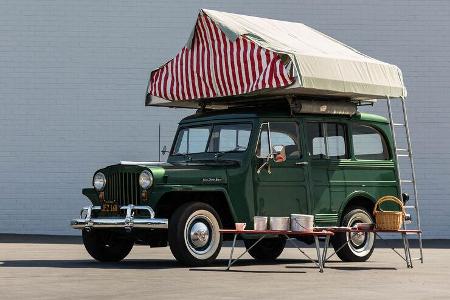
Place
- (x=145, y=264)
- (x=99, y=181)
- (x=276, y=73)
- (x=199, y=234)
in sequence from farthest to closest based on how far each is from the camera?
(x=145, y=264) < (x=99, y=181) < (x=276, y=73) < (x=199, y=234)

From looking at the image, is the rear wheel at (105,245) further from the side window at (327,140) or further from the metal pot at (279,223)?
the side window at (327,140)

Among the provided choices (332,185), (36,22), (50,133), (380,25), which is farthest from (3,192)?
(332,185)

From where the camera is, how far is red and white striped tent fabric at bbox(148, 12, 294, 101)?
46.5 ft

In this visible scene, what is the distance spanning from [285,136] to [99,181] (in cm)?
259

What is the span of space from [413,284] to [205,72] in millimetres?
4750

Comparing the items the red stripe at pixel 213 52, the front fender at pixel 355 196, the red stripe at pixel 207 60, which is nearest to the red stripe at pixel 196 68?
the red stripe at pixel 207 60

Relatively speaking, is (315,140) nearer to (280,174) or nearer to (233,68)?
(280,174)

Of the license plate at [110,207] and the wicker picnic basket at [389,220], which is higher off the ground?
the license plate at [110,207]

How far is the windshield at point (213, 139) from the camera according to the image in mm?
14656

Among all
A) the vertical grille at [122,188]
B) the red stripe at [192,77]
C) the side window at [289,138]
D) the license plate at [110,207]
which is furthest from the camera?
the red stripe at [192,77]

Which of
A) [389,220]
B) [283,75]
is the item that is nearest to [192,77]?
[283,75]

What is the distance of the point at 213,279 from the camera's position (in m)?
11.9

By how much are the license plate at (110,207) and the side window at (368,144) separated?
3683 mm

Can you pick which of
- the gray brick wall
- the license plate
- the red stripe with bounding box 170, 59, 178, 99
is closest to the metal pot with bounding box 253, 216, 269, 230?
the license plate
